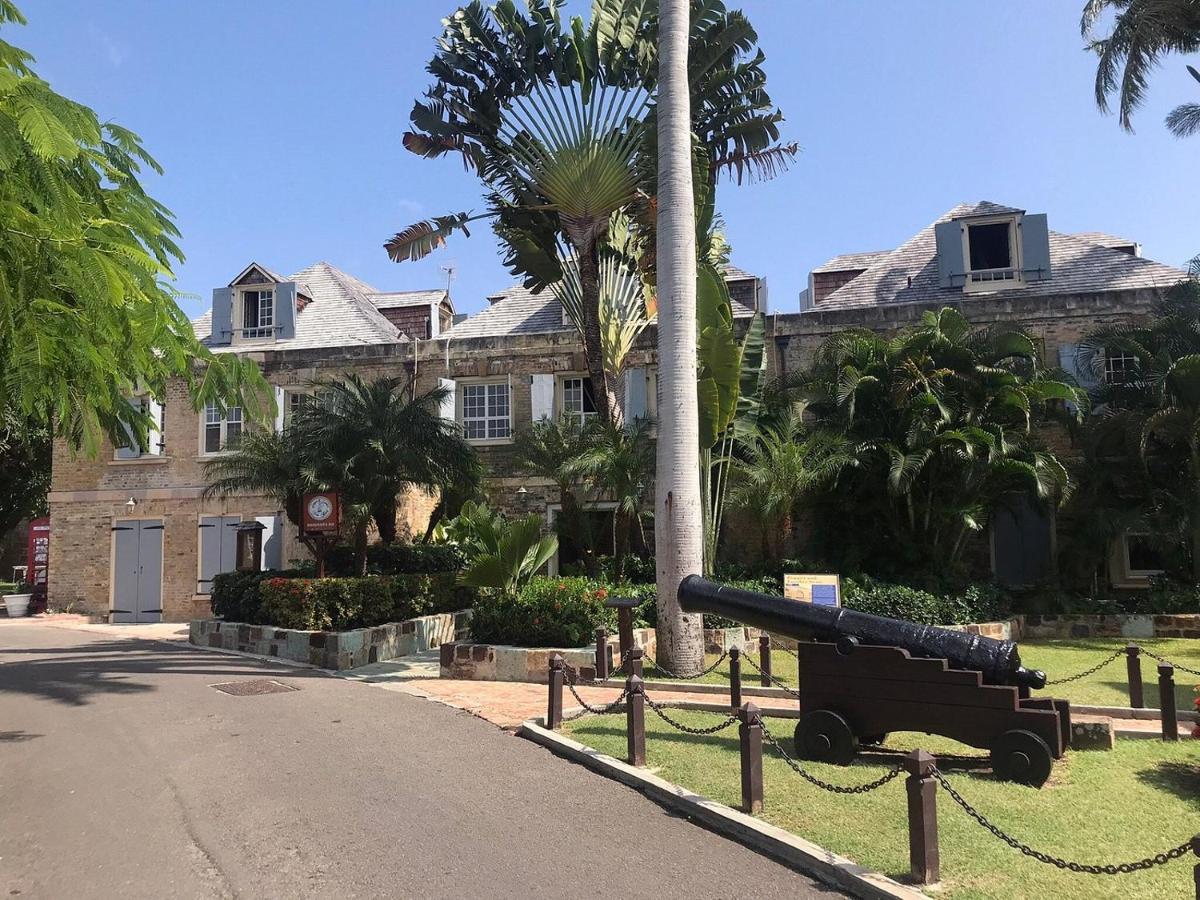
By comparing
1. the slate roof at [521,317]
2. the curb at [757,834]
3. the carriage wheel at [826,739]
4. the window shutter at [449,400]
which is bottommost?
the curb at [757,834]

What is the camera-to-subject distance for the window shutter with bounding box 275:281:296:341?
23.5 m

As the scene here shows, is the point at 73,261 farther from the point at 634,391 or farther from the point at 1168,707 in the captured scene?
the point at 634,391

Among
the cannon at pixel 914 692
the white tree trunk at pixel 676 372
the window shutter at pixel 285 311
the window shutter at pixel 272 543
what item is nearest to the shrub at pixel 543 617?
the white tree trunk at pixel 676 372

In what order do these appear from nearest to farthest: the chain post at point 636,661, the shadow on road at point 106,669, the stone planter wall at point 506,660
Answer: the chain post at point 636,661 → the shadow on road at point 106,669 → the stone planter wall at point 506,660

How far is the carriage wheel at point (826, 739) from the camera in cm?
698

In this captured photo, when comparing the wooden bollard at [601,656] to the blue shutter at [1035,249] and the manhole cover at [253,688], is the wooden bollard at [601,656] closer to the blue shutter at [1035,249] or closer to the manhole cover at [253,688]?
the manhole cover at [253,688]

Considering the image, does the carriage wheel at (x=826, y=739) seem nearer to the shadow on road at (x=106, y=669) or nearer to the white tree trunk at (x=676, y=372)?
the white tree trunk at (x=676, y=372)

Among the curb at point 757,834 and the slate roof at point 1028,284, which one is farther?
the slate roof at point 1028,284

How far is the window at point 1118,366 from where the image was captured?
16.3 metres

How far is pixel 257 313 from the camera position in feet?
78.0

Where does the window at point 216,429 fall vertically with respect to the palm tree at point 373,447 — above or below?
above

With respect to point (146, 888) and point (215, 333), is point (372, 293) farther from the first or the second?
point (146, 888)

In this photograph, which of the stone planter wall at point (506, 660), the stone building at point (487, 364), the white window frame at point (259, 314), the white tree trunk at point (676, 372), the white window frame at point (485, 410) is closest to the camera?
the white tree trunk at point (676, 372)

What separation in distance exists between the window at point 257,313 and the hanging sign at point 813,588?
53.0 ft
